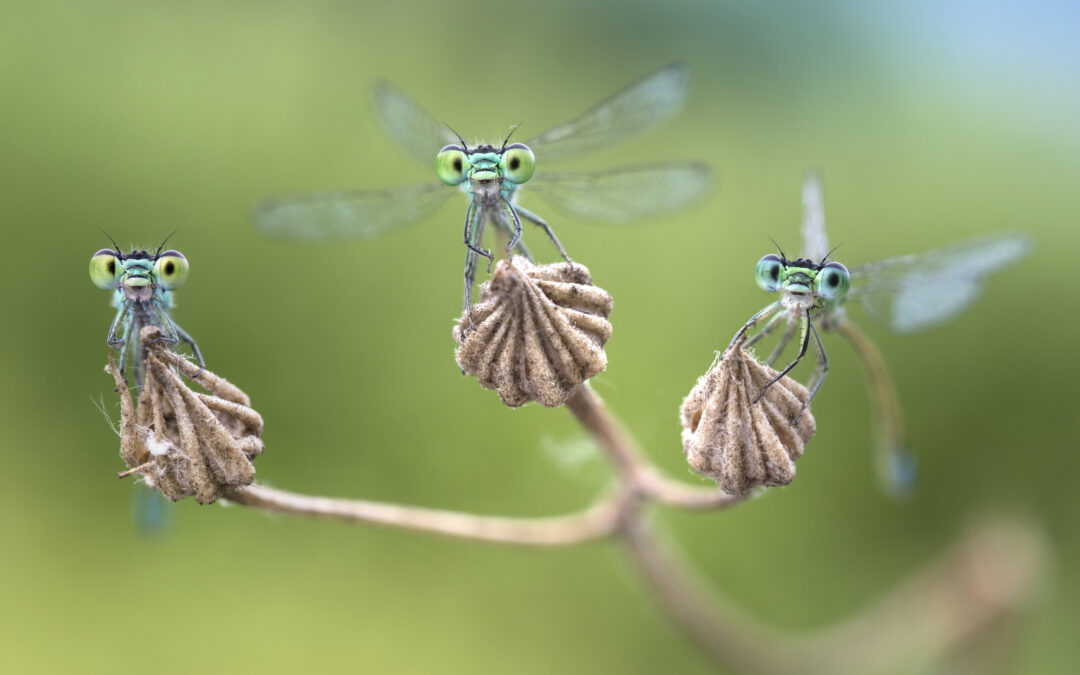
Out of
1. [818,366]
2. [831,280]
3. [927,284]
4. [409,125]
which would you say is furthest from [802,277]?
[409,125]

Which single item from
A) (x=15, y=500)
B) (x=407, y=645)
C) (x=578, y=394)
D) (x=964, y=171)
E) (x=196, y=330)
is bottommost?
(x=578, y=394)

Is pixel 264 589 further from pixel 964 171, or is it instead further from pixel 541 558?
pixel 964 171

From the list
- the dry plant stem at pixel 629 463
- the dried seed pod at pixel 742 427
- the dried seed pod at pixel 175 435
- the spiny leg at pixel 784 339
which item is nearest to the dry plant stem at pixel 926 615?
the dry plant stem at pixel 629 463

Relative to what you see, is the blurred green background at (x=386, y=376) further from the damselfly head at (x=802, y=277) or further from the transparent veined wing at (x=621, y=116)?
the damselfly head at (x=802, y=277)

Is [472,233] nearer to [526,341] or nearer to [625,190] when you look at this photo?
[526,341]

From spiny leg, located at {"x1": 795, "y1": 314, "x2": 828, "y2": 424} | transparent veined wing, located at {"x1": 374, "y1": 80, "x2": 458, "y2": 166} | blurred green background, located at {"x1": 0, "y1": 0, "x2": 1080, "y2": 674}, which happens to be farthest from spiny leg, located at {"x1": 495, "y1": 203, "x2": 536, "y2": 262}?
blurred green background, located at {"x1": 0, "y1": 0, "x2": 1080, "y2": 674}

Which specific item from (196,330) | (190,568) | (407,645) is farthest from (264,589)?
(196,330)
